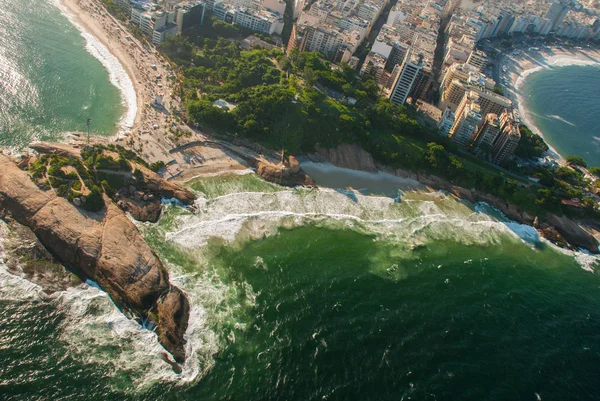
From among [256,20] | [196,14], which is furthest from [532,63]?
[196,14]

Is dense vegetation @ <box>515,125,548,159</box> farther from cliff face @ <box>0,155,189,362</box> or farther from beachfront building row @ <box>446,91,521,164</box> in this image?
cliff face @ <box>0,155,189,362</box>

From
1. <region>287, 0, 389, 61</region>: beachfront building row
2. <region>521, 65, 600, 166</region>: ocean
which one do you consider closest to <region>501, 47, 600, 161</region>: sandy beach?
<region>521, 65, 600, 166</region>: ocean

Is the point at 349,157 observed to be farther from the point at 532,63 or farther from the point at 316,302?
the point at 532,63

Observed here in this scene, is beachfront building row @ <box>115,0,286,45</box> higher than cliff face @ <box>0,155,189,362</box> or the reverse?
higher

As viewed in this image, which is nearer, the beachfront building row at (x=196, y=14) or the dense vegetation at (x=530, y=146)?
the dense vegetation at (x=530, y=146)

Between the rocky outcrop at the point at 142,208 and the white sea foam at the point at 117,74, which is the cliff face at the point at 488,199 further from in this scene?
the white sea foam at the point at 117,74

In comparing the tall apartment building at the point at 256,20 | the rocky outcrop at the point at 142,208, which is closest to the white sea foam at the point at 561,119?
the tall apartment building at the point at 256,20

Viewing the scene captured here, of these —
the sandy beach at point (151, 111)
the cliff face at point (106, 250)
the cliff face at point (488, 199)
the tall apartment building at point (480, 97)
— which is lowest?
the cliff face at point (106, 250)
